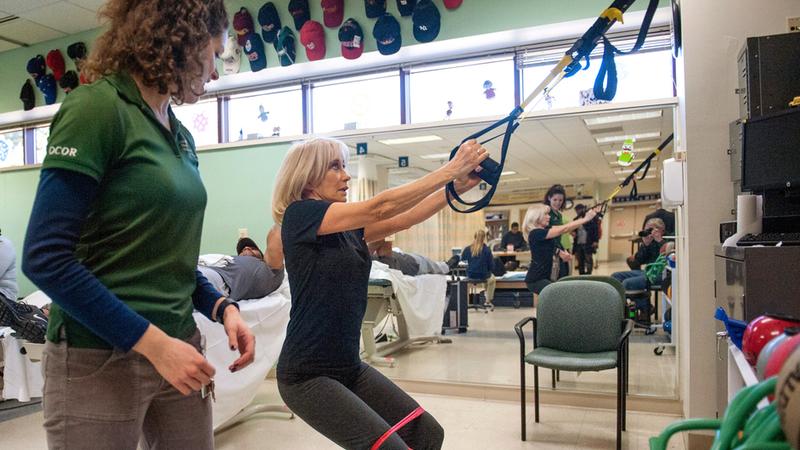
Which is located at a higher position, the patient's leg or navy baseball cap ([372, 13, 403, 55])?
navy baseball cap ([372, 13, 403, 55])

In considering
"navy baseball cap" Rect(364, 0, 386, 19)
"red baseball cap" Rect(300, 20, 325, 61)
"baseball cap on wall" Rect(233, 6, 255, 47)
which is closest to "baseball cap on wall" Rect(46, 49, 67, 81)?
"baseball cap on wall" Rect(233, 6, 255, 47)

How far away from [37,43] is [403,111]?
4354 mm

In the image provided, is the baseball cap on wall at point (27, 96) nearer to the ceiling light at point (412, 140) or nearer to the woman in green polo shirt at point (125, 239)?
the ceiling light at point (412, 140)

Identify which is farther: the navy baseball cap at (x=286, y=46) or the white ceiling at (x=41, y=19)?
the white ceiling at (x=41, y=19)

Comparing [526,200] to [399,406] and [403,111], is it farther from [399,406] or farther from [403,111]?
[399,406]

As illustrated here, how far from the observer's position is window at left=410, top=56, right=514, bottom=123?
14.4 ft


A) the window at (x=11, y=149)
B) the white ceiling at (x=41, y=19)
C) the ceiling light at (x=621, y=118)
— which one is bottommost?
the ceiling light at (x=621, y=118)

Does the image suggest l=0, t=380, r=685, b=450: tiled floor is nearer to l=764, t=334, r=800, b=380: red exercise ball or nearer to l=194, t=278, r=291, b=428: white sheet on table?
l=194, t=278, r=291, b=428: white sheet on table

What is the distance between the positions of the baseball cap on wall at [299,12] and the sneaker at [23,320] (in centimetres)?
304

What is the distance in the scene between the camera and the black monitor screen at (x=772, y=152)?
2326 millimetres

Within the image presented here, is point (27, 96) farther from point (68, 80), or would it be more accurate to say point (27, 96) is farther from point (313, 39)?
point (313, 39)

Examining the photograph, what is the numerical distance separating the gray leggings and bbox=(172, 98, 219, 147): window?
13.8 ft

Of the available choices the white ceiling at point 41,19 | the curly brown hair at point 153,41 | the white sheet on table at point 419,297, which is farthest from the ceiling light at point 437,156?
the curly brown hair at point 153,41

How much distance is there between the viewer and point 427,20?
438cm
